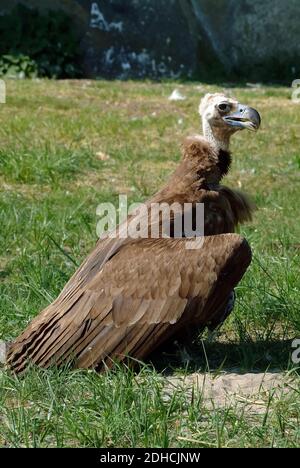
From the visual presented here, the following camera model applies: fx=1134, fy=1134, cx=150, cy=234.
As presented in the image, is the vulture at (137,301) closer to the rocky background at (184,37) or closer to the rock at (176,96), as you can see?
the rock at (176,96)

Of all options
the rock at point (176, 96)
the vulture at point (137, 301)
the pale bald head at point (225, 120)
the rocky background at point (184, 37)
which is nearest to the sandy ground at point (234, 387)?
the vulture at point (137, 301)

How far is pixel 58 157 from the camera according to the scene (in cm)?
914

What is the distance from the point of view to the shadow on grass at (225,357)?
527 centimetres

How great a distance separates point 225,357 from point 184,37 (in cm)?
845

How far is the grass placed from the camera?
14.6ft

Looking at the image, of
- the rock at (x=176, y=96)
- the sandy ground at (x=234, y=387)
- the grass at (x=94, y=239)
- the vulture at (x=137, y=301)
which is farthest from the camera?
the rock at (x=176, y=96)

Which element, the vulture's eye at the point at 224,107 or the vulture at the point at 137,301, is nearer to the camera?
the vulture at the point at 137,301

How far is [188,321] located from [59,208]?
124 inches

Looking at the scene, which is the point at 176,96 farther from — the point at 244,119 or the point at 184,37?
the point at 244,119

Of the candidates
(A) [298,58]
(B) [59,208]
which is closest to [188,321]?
(B) [59,208]

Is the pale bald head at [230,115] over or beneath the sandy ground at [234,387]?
over

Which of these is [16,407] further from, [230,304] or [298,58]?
[298,58]

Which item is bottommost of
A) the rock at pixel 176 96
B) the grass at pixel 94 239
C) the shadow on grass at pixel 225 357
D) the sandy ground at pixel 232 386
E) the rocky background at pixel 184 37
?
the shadow on grass at pixel 225 357

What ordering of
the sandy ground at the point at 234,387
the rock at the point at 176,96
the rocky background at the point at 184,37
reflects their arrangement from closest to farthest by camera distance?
the sandy ground at the point at 234,387 < the rock at the point at 176,96 < the rocky background at the point at 184,37
